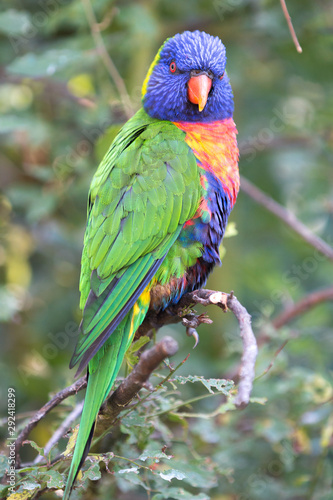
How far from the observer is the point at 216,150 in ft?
8.48

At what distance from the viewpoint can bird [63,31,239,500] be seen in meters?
2.13

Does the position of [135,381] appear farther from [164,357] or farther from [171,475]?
Answer: [171,475]

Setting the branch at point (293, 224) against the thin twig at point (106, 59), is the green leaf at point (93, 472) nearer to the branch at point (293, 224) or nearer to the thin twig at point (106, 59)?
the branch at point (293, 224)

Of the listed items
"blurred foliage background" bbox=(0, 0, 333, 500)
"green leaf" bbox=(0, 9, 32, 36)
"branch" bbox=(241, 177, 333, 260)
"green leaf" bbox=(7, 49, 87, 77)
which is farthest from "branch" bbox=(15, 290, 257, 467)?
"green leaf" bbox=(0, 9, 32, 36)

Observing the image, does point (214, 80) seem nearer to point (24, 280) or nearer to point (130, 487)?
point (130, 487)

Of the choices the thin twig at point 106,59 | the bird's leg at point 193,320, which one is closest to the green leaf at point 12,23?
the thin twig at point 106,59

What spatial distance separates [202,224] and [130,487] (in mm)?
1197

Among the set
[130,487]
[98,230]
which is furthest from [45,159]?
[130,487]

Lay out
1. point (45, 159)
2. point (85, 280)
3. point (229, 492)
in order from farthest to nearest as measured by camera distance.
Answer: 1. point (45, 159)
2. point (229, 492)
3. point (85, 280)

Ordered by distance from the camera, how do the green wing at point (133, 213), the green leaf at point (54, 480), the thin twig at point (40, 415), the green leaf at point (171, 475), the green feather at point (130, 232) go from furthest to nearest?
the green wing at point (133, 213) → the green feather at point (130, 232) → the thin twig at point (40, 415) → the green leaf at point (171, 475) → the green leaf at point (54, 480)

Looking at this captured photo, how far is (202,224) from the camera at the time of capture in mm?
2453

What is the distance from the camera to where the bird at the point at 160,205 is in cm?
213

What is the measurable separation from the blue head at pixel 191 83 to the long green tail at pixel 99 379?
101 cm

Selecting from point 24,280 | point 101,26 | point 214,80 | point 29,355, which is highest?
point 101,26
